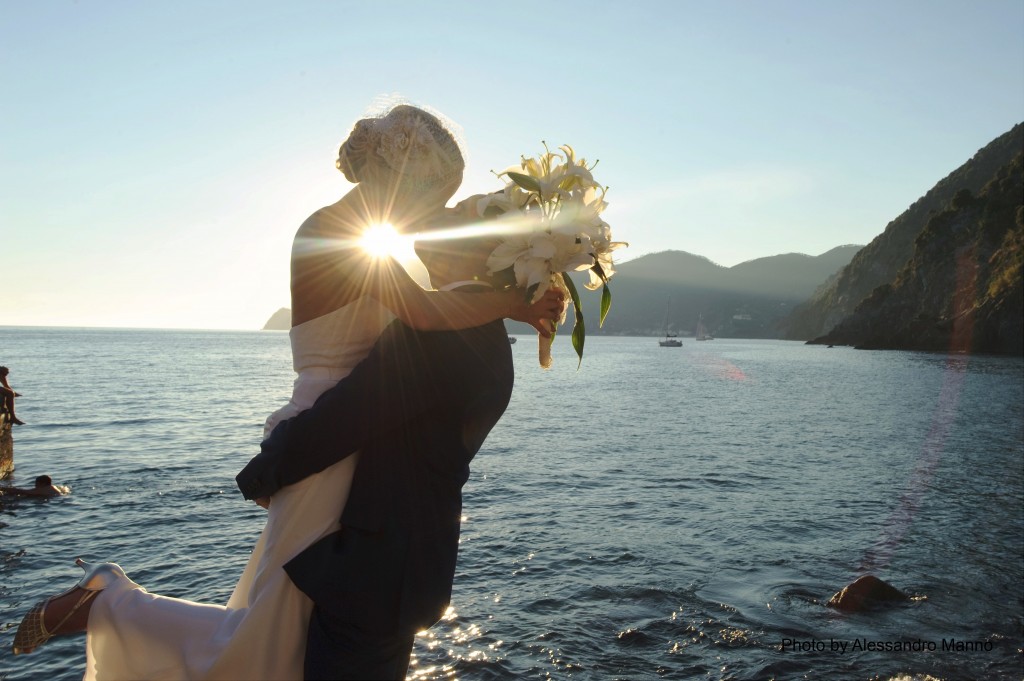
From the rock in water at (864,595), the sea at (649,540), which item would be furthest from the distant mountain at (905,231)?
the rock in water at (864,595)

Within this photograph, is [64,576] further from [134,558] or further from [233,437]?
[233,437]

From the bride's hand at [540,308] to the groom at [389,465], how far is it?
5.2 inches

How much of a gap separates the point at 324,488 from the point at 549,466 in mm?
19148

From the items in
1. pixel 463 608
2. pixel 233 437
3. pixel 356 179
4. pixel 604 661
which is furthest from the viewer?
pixel 233 437

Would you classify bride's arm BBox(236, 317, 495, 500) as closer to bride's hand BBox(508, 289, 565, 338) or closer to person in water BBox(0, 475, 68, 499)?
bride's hand BBox(508, 289, 565, 338)

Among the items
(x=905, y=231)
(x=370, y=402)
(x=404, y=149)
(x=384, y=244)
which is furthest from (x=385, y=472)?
(x=905, y=231)

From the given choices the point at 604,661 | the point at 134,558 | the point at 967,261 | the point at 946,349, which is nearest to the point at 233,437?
the point at 134,558

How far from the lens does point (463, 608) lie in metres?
Answer: 10.1

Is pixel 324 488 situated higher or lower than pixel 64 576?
higher

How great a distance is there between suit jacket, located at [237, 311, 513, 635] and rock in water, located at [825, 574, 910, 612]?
9.65 metres

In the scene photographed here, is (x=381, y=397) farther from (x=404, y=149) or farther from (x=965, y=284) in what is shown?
(x=965, y=284)

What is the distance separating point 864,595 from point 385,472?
10.2 metres

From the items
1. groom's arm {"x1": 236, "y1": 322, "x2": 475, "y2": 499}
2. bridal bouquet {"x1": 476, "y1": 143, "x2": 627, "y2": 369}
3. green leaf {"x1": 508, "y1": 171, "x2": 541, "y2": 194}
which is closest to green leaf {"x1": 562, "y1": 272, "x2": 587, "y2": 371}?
bridal bouquet {"x1": 476, "y1": 143, "x2": 627, "y2": 369}

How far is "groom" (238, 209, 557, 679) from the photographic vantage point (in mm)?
2375
